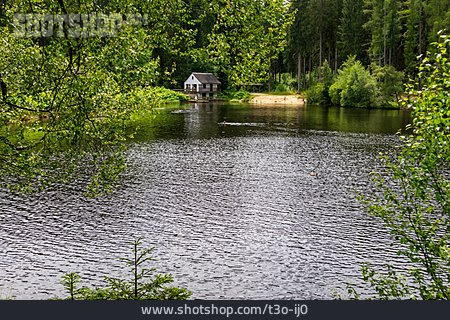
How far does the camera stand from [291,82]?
12750 cm

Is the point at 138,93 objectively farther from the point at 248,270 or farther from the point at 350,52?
the point at 350,52

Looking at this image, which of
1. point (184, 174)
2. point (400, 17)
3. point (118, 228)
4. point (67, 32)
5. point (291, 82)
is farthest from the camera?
point (291, 82)

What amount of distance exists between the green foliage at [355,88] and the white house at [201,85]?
35774mm

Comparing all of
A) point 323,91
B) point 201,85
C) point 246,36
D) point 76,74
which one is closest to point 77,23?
point 76,74

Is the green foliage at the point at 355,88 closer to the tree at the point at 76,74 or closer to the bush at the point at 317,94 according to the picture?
the bush at the point at 317,94

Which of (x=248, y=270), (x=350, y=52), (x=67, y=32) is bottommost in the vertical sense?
(x=248, y=270)

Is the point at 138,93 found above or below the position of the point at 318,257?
above

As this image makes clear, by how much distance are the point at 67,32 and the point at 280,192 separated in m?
22.9

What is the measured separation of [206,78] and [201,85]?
2.79 meters

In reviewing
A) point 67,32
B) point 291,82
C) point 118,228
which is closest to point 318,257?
point 118,228

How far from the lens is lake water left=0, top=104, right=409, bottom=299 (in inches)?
720

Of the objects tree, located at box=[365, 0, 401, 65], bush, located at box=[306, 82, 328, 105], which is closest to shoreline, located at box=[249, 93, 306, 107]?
bush, located at box=[306, 82, 328, 105]

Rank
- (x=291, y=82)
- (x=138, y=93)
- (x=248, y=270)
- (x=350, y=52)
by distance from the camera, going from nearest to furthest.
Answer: (x=138, y=93) < (x=248, y=270) < (x=350, y=52) < (x=291, y=82)
